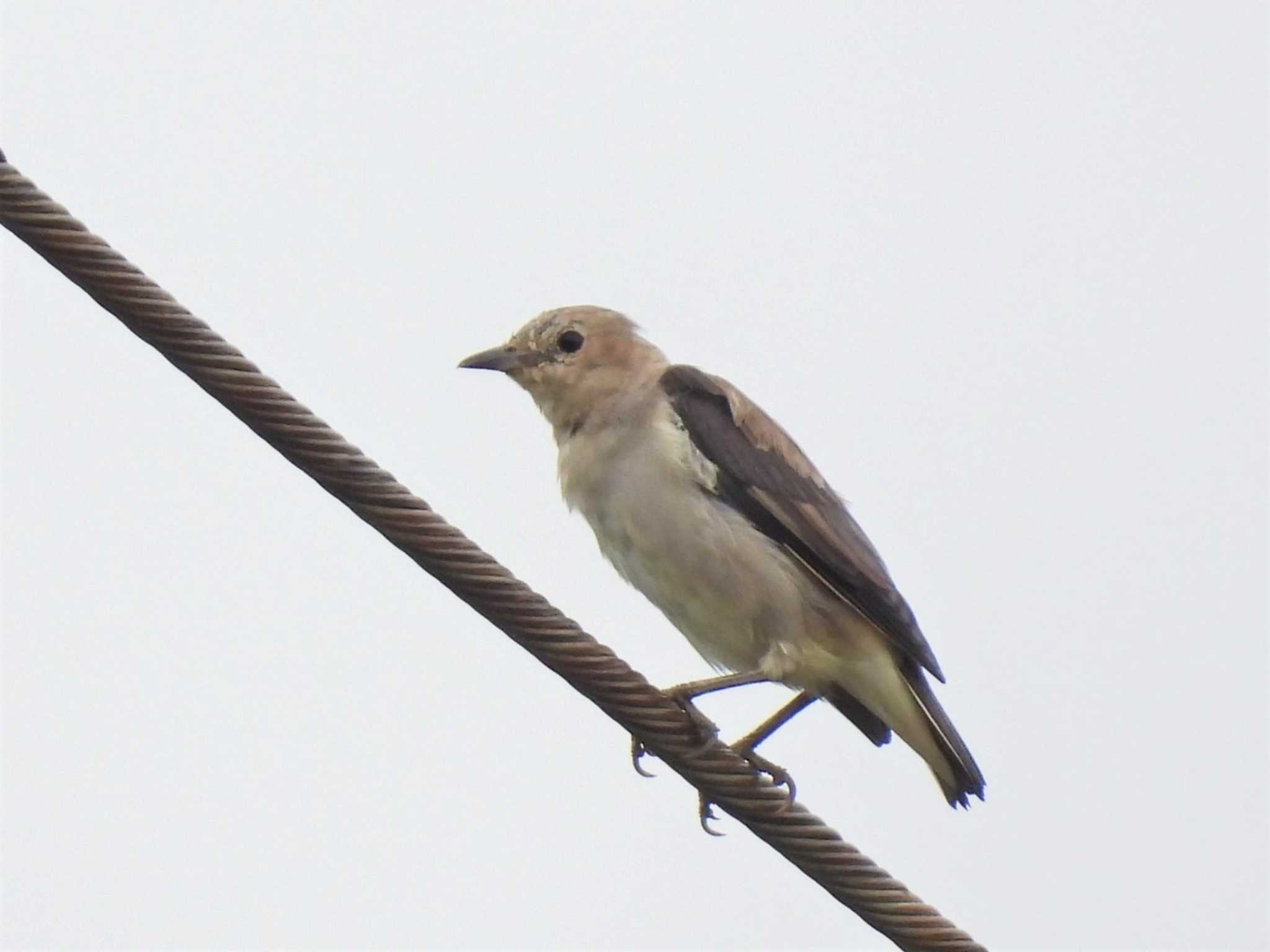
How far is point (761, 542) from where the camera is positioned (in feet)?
23.2

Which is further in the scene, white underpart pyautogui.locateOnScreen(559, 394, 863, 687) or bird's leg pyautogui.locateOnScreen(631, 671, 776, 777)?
white underpart pyautogui.locateOnScreen(559, 394, 863, 687)

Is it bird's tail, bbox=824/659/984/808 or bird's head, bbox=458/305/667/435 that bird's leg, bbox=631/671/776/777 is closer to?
bird's tail, bbox=824/659/984/808

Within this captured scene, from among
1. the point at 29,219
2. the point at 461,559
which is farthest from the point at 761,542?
the point at 29,219

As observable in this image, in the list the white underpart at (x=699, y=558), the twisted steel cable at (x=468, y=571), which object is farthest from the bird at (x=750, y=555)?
the twisted steel cable at (x=468, y=571)

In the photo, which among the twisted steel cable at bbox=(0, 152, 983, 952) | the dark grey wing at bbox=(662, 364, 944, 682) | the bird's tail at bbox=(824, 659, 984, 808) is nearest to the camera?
the twisted steel cable at bbox=(0, 152, 983, 952)

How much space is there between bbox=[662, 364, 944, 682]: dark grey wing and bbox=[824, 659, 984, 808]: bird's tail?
191 mm

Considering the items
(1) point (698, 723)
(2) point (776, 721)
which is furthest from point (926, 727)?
(1) point (698, 723)

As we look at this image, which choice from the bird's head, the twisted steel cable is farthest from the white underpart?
the twisted steel cable

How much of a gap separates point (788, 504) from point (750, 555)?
32 cm

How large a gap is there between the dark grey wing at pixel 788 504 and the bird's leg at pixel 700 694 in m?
0.49

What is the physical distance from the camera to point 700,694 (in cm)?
625

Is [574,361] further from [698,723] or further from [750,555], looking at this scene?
[698,723]

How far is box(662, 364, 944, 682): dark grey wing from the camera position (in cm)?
714

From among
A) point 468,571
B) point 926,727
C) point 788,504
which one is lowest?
point 468,571
